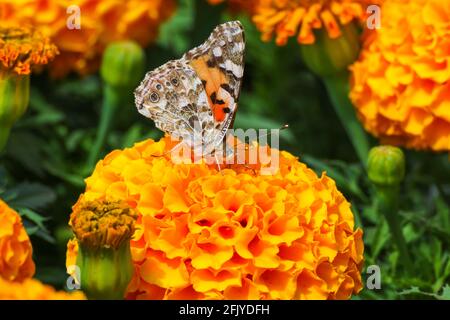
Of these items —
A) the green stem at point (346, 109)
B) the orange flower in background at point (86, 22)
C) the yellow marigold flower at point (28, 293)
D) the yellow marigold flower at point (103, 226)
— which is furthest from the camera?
the orange flower in background at point (86, 22)

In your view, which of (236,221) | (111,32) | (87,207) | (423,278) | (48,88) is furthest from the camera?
(48,88)

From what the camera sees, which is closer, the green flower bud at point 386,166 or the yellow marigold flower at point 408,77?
the green flower bud at point 386,166

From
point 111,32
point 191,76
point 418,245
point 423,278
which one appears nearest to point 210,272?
point 191,76

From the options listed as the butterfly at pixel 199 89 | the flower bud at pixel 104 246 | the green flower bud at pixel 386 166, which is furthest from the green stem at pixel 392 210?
the flower bud at pixel 104 246

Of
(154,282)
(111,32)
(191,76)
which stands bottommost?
(154,282)

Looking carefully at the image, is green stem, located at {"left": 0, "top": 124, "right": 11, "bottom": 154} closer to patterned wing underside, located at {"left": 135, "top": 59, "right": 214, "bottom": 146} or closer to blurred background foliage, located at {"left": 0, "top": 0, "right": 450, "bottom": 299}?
blurred background foliage, located at {"left": 0, "top": 0, "right": 450, "bottom": 299}

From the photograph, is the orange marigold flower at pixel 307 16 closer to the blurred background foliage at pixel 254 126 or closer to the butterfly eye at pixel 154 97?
the blurred background foliage at pixel 254 126

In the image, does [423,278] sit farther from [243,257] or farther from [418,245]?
[243,257]
